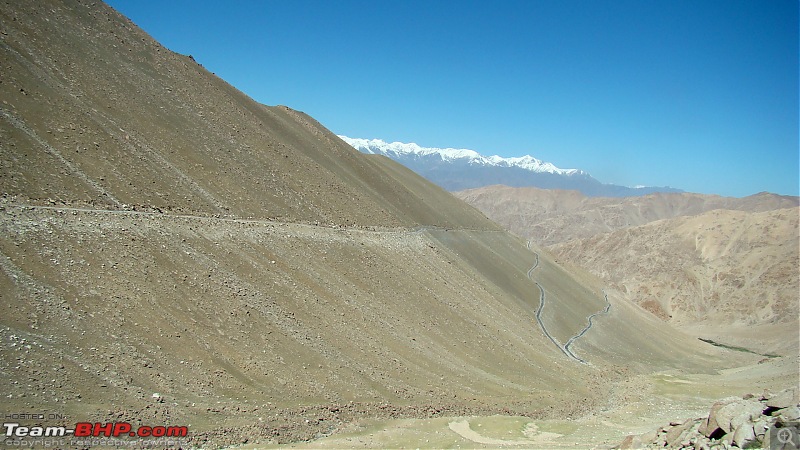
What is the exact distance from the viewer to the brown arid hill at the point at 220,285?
20891 mm

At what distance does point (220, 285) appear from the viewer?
2969 cm

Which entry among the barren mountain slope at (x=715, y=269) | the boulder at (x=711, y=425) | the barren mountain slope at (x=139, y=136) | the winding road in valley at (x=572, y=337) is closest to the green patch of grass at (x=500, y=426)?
the boulder at (x=711, y=425)

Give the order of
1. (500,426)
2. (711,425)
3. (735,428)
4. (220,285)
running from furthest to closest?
(220,285), (500,426), (711,425), (735,428)

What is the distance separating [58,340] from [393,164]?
77.2 metres

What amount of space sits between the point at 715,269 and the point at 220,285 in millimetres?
95649

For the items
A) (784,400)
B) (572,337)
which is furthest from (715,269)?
(784,400)

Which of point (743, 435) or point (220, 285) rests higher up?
point (743, 435)

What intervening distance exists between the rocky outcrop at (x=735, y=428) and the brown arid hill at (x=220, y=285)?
774 centimetres

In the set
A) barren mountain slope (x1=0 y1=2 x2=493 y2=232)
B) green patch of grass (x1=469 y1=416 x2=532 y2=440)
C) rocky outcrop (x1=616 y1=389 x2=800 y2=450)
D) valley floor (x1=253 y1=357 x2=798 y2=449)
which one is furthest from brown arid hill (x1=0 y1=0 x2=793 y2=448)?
rocky outcrop (x1=616 y1=389 x2=800 y2=450)

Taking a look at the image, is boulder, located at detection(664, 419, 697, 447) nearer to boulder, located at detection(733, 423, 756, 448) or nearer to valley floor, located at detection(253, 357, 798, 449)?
valley floor, located at detection(253, 357, 798, 449)

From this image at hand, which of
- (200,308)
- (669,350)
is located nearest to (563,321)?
(669,350)

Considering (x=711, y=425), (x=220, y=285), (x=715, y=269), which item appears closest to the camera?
(x=711, y=425)

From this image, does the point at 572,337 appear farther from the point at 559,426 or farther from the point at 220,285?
the point at 220,285

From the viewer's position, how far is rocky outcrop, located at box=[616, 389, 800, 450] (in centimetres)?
1275
